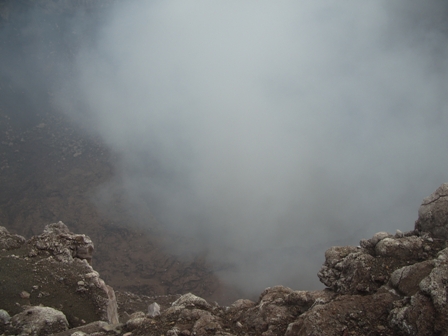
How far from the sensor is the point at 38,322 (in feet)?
35.8

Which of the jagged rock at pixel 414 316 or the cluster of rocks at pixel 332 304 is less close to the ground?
the cluster of rocks at pixel 332 304

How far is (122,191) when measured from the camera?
48625 mm

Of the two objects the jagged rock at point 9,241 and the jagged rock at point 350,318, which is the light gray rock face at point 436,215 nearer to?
the jagged rock at point 350,318

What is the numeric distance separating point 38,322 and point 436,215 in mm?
15301

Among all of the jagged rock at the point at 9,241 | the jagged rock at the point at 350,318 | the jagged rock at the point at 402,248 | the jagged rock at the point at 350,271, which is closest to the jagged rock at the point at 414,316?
the jagged rock at the point at 350,318

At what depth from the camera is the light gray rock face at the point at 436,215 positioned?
10.6m

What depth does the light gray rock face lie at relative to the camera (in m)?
10.6

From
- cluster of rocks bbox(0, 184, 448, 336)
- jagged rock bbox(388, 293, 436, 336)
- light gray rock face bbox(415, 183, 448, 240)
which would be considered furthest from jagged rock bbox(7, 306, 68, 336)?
light gray rock face bbox(415, 183, 448, 240)

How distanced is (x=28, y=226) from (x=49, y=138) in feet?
61.0

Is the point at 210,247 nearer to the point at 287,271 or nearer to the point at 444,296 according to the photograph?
the point at 287,271

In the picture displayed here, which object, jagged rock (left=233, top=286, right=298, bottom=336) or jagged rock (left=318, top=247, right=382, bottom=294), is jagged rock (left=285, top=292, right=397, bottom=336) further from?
jagged rock (left=233, top=286, right=298, bottom=336)

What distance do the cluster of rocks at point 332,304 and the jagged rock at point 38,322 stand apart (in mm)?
33

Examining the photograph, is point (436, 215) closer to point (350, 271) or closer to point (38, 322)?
point (350, 271)

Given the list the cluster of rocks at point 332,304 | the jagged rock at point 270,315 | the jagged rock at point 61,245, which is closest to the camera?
the cluster of rocks at point 332,304
